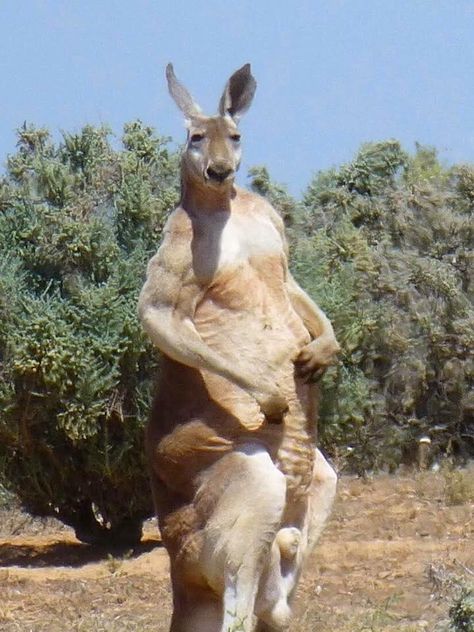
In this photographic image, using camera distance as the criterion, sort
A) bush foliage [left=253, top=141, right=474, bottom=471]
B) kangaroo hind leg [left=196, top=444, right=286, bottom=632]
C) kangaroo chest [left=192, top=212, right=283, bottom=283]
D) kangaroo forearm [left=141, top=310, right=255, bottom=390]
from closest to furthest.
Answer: kangaroo hind leg [left=196, top=444, right=286, bottom=632]
kangaroo forearm [left=141, top=310, right=255, bottom=390]
kangaroo chest [left=192, top=212, right=283, bottom=283]
bush foliage [left=253, top=141, right=474, bottom=471]

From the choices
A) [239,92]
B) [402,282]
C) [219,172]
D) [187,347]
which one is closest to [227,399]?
[187,347]

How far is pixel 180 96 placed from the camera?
610 centimetres

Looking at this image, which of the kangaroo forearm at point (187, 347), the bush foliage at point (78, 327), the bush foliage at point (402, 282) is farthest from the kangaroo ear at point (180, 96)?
the bush foliage at point (402, 282)

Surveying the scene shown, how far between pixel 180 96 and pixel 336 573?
13.4ft

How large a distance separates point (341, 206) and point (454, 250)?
137 centimetres

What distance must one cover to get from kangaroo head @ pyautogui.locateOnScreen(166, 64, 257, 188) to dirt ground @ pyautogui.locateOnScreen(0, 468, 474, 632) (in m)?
2.10

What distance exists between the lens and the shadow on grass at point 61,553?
33.3 feet

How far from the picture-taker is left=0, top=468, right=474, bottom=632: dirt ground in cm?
793

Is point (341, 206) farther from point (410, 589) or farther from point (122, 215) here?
point (410, 589)

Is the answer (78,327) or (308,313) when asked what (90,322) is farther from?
(308,313)

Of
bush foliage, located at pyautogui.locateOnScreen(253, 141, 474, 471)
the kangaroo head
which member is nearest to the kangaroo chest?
the kangaroo head

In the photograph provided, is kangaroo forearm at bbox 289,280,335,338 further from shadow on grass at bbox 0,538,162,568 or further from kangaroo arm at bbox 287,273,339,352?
shadow on grass at bbox 0,538,162,568

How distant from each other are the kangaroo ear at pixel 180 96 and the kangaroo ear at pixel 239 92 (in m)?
0.12

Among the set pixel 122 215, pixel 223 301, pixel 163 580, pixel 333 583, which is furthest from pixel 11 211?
pixel 223 301
